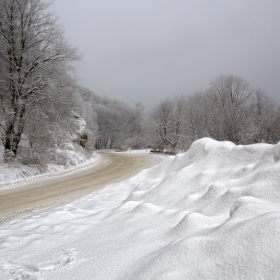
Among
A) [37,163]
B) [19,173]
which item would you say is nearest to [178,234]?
[19,173]

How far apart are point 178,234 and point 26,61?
17.0 m

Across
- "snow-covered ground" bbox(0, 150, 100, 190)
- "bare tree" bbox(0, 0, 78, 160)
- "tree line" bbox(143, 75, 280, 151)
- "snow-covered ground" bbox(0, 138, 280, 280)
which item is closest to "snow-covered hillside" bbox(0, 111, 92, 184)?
"snow-covered ground" bbox(0, 150, 100, 190)

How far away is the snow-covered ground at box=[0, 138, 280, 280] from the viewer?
7.32 feet

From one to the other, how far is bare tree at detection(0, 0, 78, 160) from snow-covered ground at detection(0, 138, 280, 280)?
11.6 m

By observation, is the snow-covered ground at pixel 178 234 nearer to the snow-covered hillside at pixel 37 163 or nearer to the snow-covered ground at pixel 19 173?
the snow-covered ground at pixel 19 173

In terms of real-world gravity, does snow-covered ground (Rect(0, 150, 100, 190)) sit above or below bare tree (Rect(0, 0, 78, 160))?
below

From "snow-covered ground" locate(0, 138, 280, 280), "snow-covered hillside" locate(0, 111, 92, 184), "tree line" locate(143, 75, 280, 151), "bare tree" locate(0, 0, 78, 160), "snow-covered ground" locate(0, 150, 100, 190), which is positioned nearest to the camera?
"snow-covered ground" locate(0, 138, 280, 280)

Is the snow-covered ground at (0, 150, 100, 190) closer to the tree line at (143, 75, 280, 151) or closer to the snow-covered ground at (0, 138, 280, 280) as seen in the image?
the snow-covered ground at (0, 138, 280, 280)

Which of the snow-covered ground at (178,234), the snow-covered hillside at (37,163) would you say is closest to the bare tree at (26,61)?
the snow-covered hillside at (37,163)

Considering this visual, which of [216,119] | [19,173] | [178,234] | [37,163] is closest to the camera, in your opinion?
[178,234]

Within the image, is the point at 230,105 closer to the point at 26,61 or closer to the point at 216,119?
the point at 216,119

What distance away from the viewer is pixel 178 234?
3.29m

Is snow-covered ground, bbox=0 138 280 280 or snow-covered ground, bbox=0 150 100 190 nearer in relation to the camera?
snow-covered ground, bbox=0 138 280 280

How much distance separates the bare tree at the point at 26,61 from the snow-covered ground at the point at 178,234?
11.6m
